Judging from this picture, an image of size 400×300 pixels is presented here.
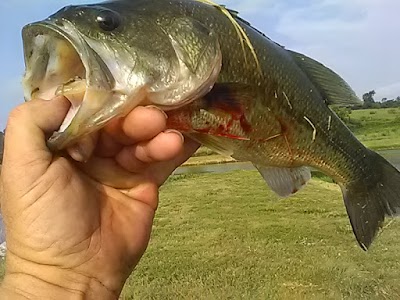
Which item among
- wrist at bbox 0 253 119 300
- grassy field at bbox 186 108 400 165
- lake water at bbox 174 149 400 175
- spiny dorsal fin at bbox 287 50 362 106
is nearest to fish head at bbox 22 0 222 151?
wrist at bbox 0 253 119 300

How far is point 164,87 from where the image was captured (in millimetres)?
2172

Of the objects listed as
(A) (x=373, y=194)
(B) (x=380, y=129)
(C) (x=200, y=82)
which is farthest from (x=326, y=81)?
(B) (x=380, y=129)

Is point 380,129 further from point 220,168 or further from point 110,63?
point 110,63

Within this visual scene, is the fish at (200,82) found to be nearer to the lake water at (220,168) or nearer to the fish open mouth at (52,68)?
the fish open mouth at (52,68)

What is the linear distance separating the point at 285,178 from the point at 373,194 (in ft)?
2.18

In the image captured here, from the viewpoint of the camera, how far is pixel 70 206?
2.26 metres

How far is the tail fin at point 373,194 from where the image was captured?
338 cm

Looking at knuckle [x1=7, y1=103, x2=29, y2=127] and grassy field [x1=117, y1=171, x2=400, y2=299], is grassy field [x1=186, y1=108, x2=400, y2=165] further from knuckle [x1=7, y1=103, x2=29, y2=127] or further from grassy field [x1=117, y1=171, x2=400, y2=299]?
knuckle [x1=7, y1=103, x2=29, y2=127]

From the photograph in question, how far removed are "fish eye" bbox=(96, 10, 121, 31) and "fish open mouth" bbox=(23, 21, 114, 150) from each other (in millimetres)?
131

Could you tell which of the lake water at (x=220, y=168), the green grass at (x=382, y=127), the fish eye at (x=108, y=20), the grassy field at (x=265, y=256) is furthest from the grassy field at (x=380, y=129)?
the fish eye at (x=108, y=20)

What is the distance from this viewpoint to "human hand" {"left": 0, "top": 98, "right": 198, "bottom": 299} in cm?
212

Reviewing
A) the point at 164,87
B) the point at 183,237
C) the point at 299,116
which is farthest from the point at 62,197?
the point at 183,237

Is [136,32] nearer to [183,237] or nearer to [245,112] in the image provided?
[245,112]

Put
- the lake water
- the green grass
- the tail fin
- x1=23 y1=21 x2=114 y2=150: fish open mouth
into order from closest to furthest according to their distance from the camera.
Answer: x1=23 y1=21 x2=114 y2=150: fish open mouth
the tail fin
the lake water
the green grass
